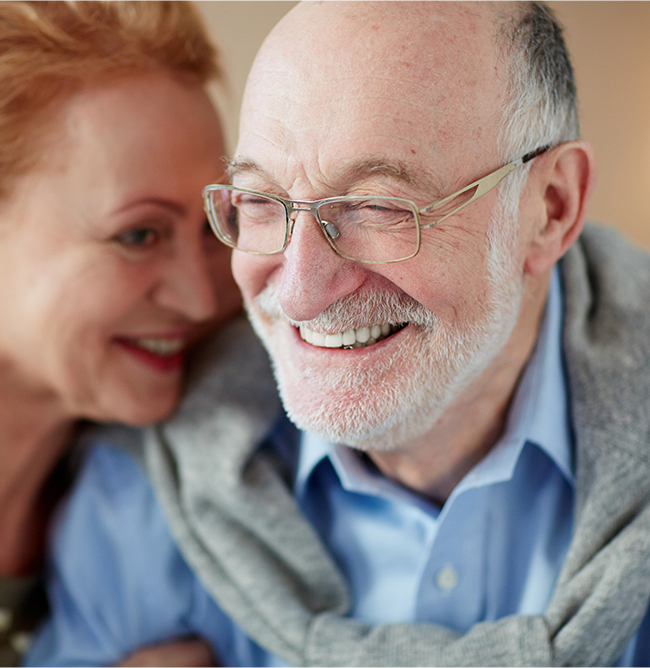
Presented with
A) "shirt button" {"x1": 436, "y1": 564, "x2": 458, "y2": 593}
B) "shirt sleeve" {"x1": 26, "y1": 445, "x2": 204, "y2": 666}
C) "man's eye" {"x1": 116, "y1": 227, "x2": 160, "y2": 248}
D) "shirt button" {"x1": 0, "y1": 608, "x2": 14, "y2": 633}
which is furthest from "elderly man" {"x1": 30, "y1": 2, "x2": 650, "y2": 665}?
"shirt button" {"x1": 0, "y1": 608, "x2": 14, "y2": 633}

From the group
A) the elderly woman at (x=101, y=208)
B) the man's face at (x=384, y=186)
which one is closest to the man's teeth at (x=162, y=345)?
the elderly woman at (x=101, y=208)

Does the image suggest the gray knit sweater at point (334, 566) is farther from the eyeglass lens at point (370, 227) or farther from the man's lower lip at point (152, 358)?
the eyeglass lens at point (370, 227)

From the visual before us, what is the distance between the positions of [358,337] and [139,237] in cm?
54

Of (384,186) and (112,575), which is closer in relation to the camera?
(384,186)

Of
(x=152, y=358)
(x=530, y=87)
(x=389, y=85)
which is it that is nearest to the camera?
(x=389, y=85)

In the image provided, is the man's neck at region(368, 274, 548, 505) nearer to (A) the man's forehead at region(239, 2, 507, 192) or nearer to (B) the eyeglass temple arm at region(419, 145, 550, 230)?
(B) the eyeglass temple arm at region(419, 145, 550, 230)

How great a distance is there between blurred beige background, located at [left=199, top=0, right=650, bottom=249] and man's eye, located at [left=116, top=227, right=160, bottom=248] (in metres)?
0.48

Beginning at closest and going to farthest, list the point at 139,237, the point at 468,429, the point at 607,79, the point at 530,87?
the point at 530,87, the point at 468,429, the point at 139,237, the point at 607,79

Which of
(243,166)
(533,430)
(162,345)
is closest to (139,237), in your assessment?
(162,345)

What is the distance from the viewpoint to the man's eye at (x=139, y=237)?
1.28 metres

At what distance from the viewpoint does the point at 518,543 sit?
3.92ft

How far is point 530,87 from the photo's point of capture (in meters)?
0.99

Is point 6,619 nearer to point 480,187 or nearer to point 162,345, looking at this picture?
point 162,345

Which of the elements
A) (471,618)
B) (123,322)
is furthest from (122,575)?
(471,618)
